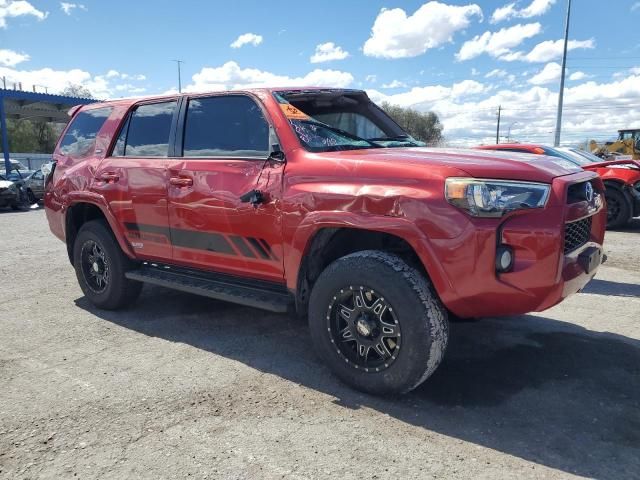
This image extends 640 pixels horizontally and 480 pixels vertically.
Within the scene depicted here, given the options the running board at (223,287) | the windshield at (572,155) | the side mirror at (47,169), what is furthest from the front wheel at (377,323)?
the windshield at (572,155)

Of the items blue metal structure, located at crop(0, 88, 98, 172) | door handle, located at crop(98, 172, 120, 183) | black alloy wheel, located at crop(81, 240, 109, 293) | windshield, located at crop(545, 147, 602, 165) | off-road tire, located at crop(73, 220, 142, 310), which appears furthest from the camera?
blue metal structure, located at crop(0, 88, 98, 172)

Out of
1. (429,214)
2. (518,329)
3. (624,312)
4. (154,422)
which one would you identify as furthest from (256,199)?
(624,312)

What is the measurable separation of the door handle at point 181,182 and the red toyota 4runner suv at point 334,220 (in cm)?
2

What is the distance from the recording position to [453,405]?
311 cm

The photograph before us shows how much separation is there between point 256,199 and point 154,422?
152cm

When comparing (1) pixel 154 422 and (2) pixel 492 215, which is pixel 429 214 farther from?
(1) pixel 154 422

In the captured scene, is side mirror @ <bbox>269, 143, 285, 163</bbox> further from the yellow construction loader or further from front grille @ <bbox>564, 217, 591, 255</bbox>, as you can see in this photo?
the yellow construction loader

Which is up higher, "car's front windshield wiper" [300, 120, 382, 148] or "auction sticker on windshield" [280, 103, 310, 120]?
"auction sticker on windshield" [280, 103, 310, 120]

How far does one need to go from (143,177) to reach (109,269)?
1.05 meters

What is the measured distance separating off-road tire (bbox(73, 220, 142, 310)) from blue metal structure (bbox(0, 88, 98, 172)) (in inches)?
735

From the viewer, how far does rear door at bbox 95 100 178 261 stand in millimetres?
4352

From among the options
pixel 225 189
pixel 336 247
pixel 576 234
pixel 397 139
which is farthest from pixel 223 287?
pixel 576 234

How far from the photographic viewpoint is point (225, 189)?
3.80 metres

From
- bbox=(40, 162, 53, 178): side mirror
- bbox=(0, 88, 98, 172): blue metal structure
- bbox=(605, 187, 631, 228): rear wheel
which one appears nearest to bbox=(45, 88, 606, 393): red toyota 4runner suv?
bbox=(40, 162, 53, 178): side mirror
